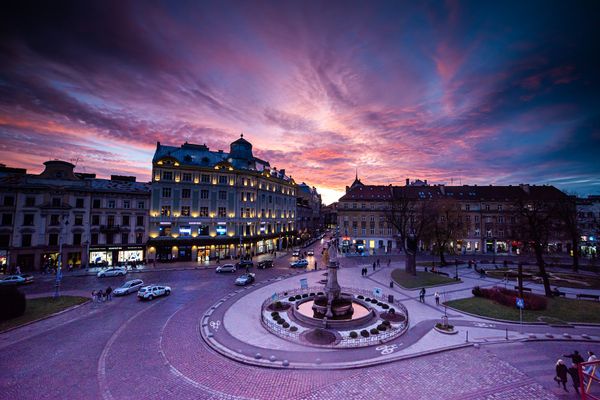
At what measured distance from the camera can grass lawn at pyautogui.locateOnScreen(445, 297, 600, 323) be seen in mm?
22797

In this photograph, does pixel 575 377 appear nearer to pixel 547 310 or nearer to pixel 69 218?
pixel 547 310

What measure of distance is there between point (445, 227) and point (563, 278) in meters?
17.3

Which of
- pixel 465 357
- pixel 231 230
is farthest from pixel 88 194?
pixel 465 357

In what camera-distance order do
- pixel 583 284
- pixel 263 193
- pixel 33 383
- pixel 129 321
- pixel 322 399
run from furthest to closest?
1. pixel 263 193
2. pixel 583 284
3. pixel 129 321
4. pixel 33 383
5. pixel 322 399

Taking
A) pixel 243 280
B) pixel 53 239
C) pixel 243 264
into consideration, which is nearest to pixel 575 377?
pixel 243 280

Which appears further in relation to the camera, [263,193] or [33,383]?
[263,193]

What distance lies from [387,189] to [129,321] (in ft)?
216

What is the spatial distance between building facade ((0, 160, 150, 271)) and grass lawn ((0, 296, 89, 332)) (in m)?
14.8

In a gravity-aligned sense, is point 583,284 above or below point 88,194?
below

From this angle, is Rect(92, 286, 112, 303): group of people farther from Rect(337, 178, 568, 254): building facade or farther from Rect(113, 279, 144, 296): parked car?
Rect(337, 178, 568, 254): building facade

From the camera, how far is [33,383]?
1355cm

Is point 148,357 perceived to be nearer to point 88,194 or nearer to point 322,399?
point 322,399

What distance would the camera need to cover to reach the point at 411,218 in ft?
151

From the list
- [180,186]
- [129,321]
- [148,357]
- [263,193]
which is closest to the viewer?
[148,357]
